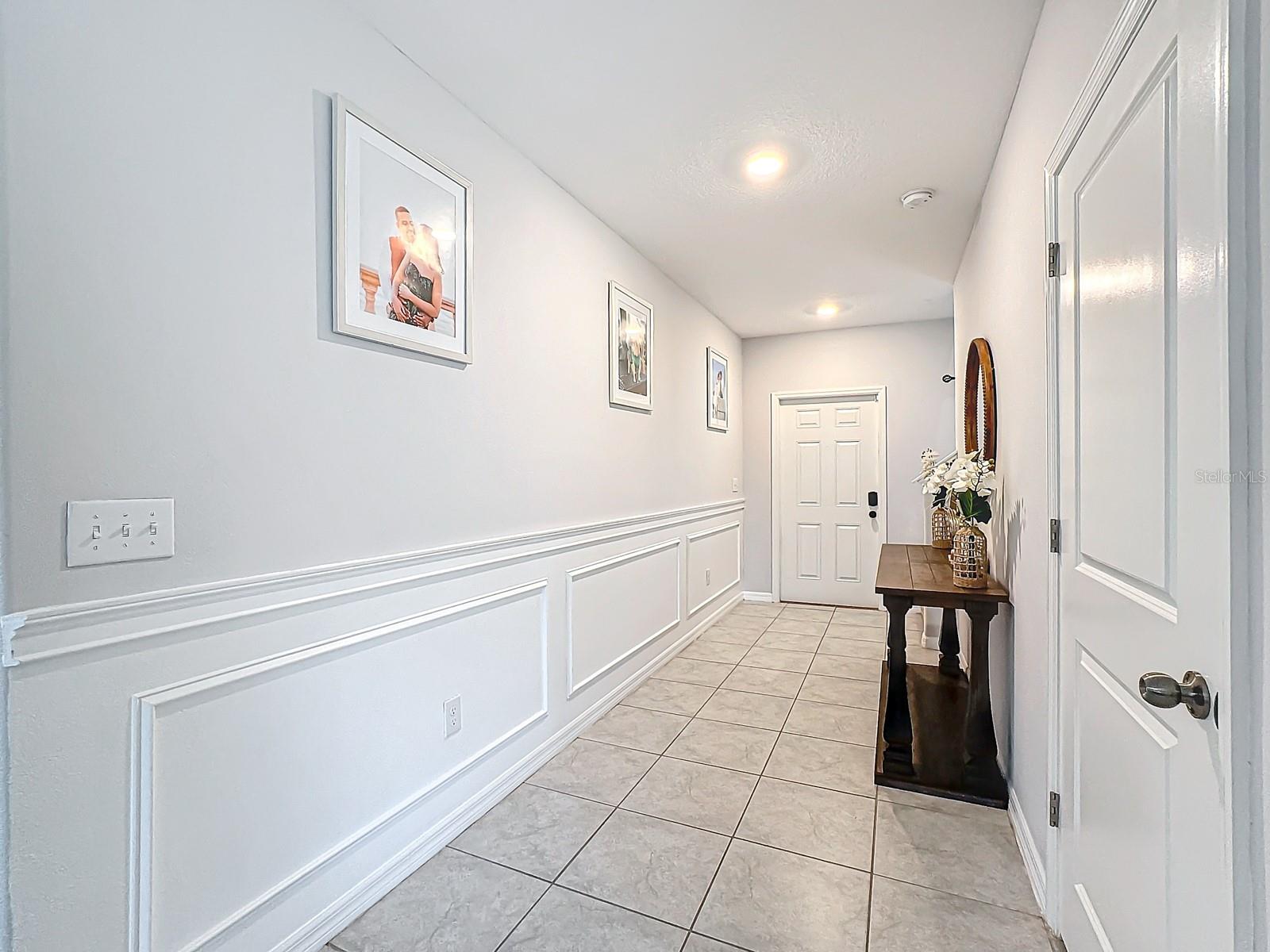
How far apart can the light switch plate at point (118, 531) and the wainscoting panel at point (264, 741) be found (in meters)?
0.09

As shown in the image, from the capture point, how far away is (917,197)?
2721 mm

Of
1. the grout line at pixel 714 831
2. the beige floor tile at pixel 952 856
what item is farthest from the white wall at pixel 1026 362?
the grout line at pixel 714 831

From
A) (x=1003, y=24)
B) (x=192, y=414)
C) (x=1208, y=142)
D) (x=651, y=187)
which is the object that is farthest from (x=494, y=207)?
(x=1208, y=142)

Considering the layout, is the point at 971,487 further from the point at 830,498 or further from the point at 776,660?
the point at 830,498

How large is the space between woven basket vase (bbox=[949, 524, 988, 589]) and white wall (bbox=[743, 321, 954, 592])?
9.08ft

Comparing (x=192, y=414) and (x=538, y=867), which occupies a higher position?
(x=192, y=414)

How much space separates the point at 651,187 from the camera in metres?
2.69

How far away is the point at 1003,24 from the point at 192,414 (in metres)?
2.33

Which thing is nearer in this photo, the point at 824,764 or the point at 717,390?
the point at 824,764

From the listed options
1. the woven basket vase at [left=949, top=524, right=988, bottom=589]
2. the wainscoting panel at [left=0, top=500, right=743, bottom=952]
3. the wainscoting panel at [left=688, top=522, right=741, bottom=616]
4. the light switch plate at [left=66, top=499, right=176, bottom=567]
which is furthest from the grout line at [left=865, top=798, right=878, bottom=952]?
the wainscoting panel at [left=688, top=522, right=741, bottom=616]

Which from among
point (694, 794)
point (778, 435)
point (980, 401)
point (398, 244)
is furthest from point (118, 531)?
point (778, 435)

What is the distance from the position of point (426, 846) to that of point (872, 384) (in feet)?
15.4

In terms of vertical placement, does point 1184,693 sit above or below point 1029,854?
above

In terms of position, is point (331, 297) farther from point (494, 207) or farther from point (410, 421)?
point (494, 207)
